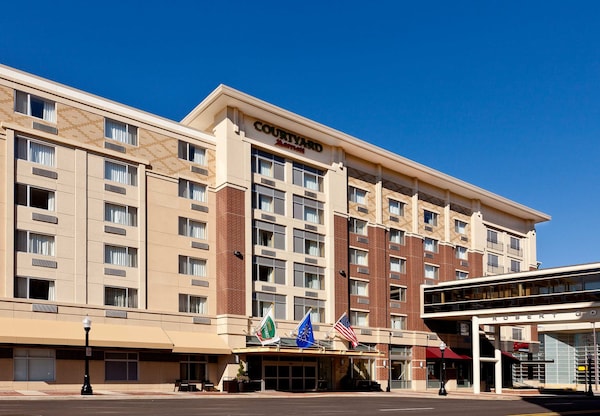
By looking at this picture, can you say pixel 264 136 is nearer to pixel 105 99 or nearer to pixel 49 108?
pixel 105 99

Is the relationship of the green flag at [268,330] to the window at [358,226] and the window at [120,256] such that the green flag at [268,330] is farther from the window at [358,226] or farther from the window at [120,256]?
the window at [358,226]

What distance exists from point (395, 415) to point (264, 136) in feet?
105

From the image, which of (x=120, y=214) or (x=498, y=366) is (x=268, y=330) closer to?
(x=120, y=214)

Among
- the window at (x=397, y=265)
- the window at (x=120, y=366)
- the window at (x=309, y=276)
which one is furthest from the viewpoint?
the window at (x=397, y=265)

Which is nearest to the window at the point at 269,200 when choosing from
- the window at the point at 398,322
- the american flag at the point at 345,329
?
the american flag at the point at 345,329

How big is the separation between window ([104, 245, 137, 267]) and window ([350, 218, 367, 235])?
20786 millimetres

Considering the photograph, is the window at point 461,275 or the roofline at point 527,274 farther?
the window at point 461,275

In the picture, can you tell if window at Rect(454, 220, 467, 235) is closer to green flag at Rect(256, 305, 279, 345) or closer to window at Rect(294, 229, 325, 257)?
window at Rect(294, 229, 325, 257)

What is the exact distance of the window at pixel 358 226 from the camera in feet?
194

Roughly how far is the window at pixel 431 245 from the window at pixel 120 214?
31106mm

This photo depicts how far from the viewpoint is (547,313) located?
55.1m

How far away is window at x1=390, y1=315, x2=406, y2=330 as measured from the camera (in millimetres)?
61806

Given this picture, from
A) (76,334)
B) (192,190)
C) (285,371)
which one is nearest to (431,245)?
(285,371)

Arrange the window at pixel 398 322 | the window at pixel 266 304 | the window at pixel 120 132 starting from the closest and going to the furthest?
1. the window at pixel 120 132
2. the window at pixel 266 304
3. the window at pixel 398 322
